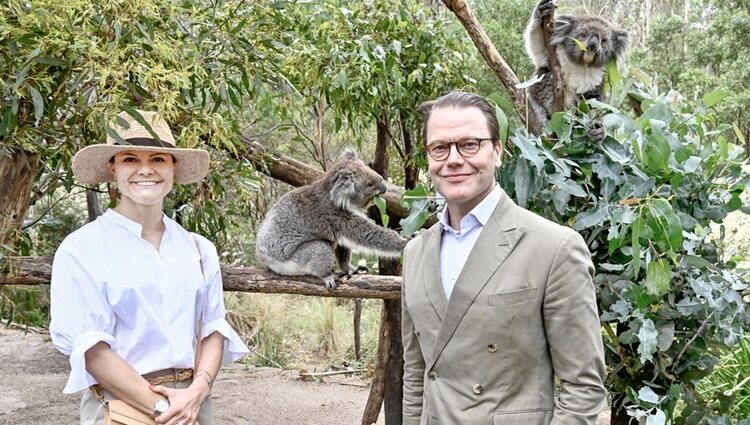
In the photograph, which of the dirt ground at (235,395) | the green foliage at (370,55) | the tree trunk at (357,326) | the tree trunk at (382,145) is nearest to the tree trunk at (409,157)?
the tree trunk at (382,145)

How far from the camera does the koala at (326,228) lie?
3564 millimetres

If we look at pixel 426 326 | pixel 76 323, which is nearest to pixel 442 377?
pixel 426 326

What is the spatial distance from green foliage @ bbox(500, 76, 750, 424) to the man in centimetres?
66

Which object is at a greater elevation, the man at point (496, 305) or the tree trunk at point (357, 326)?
the man at point (496, 305)

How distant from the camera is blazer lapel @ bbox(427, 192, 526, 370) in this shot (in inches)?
58.4

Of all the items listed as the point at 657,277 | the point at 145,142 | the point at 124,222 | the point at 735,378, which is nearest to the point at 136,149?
the point at 145,142

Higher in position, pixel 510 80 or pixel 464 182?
pixel 510 80

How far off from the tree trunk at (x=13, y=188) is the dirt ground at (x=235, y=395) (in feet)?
7.76

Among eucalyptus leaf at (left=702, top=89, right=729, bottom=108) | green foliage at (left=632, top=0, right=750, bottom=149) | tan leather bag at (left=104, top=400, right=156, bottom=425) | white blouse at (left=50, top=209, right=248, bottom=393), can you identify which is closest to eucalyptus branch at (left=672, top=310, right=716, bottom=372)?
eucalyptus leaf at (left=702, top=89, right=729, bottom=108)

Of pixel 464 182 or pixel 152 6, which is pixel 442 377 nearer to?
pixel 464 182

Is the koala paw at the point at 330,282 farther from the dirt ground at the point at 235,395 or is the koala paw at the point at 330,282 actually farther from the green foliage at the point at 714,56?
the green foliage at the point at 714,56

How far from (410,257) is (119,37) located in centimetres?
125

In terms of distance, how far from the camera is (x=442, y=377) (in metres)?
1.57

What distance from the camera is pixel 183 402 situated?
1899 mm
